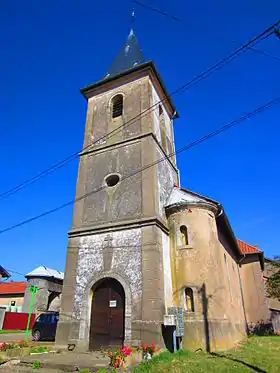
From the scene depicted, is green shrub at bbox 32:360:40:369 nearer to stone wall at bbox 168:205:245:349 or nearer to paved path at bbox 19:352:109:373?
paved path at bbox 19:352:109:373

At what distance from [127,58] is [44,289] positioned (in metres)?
23.8

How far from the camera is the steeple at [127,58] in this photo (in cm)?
1870

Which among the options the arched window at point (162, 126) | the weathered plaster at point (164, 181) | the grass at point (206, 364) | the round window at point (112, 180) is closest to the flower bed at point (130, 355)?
the grass at point (206, 364)

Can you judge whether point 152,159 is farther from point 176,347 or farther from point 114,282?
point 176,347

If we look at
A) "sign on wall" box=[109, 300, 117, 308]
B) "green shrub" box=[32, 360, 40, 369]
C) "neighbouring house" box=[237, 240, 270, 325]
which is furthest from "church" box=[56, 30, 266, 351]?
"neighbouring house" box=[237, 240, 270, 325]

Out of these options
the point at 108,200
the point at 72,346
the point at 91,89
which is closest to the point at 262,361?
the point at 72,346

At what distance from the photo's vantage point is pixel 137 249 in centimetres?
1165

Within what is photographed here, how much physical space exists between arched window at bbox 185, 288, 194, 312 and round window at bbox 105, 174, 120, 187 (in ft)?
20.0

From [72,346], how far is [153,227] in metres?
5.52

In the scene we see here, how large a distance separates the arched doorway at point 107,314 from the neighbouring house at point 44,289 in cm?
1972

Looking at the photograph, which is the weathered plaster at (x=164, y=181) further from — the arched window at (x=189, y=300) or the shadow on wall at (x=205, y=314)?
the shadow on wall at (x=205, y=314)

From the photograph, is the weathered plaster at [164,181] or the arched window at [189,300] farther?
the weathered plaster at [164,181]

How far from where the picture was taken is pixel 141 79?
55.5 feet

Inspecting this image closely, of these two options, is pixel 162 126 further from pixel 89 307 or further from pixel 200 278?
pixel 89 307
